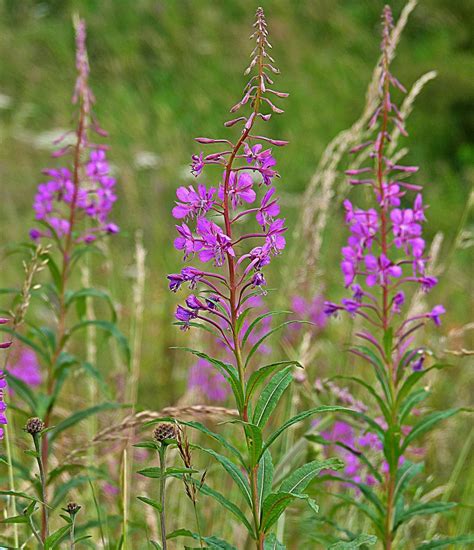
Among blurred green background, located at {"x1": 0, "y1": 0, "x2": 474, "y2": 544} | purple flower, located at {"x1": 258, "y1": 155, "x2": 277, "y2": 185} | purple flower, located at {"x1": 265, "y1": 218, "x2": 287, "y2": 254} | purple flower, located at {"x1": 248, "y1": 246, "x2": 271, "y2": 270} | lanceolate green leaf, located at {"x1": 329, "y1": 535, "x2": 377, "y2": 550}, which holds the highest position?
blurred green background, located at {"x1": 0, "y1": 0, "x2": 474, "y2": 544}

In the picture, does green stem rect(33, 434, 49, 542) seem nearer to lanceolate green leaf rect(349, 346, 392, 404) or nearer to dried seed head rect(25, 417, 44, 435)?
dried seed head rect(25, 417, 44, 435)

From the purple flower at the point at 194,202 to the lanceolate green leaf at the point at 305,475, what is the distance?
493 millimetres

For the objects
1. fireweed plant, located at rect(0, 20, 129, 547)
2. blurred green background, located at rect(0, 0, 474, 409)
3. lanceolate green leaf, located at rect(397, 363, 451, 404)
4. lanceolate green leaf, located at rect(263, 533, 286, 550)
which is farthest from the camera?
blurred green background, located at rect(0, 0, 474, 409)

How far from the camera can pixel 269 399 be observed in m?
1.51

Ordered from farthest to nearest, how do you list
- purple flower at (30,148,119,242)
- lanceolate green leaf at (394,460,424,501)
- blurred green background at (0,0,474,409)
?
blurred green background at (0,0,474,409) < purple flower at (30,148,119,242) < lanceolate green leaf at (394,460,424,501)

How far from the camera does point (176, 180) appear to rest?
637 cm

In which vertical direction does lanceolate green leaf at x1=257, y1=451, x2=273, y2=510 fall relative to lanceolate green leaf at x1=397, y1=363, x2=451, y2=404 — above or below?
below

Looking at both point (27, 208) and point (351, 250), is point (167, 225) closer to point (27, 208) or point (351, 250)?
point (27, 208)

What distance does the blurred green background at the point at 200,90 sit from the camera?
19.7 feet

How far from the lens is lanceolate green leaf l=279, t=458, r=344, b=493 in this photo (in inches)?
58.4

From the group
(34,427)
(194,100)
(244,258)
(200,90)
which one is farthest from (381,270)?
(200,90)

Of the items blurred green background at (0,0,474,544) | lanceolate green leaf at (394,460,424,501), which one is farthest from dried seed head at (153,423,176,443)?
blurred green background at (0,0,474,544)

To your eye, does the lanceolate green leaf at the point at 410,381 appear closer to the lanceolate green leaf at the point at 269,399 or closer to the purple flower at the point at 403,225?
the purple flower at the point at 403,225

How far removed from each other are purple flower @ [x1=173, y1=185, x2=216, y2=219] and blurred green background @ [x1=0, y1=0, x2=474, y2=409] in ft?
11.1
